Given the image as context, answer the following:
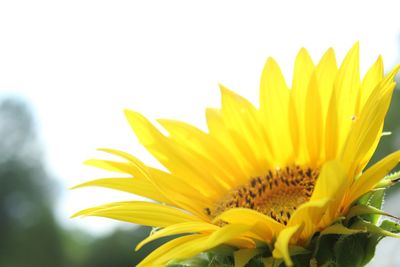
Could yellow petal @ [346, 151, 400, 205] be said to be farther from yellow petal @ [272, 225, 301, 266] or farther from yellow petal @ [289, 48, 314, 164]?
yellow petal @ [289, 48, 314, 164]

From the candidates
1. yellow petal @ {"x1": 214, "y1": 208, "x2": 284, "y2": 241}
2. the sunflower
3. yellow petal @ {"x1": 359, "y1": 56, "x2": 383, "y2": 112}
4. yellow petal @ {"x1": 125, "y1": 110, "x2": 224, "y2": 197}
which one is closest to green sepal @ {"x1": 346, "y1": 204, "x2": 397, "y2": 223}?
the sunflower

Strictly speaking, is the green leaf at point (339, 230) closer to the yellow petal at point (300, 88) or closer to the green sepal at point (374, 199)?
the green sepal at point (374, 199)

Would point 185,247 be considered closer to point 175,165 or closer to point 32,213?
point 175,165

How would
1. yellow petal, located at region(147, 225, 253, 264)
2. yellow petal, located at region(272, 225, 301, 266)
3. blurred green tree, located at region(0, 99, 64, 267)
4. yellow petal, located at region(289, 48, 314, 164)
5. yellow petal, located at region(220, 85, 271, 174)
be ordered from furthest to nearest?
blurred green tree, located at region(0, 99, 64, 267), yellow petal, located at region(220, 85, 271, 174), yellow petal, located at region(289, 48, 314, 164), yellow petal, located at region(147, 225, 253, 264), yellow petal, located at region(272, 225, 301, 266)

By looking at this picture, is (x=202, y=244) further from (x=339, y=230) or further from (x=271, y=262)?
(x=339, y=230)

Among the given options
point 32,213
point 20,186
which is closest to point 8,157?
point 20,186

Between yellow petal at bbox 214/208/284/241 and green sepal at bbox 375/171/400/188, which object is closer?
yellow petal at bbox 214/208/284/241

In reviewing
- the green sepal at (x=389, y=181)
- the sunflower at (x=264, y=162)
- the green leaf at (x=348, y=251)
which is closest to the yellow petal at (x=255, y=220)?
the sunflower at (x=264, y=162)

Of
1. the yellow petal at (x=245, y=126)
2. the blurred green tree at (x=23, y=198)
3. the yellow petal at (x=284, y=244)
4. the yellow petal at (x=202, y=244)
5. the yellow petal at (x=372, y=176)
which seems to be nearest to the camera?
the yellow petal at (x=284, y=244)
